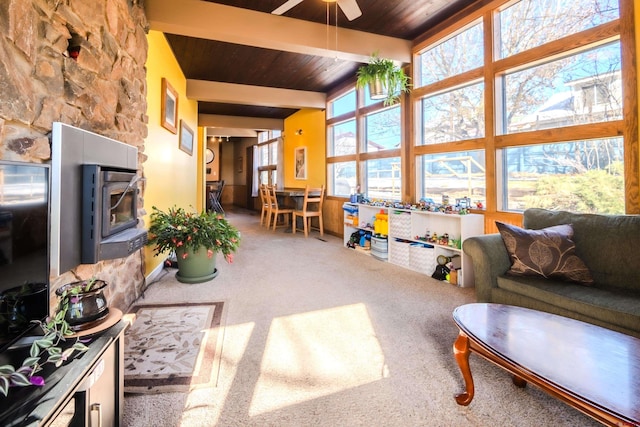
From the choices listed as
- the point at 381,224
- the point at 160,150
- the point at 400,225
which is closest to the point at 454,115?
the point at 400,225

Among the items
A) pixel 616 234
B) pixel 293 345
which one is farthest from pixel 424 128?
pixel 293 345

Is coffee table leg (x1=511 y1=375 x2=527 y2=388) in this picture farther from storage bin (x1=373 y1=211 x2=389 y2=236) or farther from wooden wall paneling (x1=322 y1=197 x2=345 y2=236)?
wooden wall paneling (x1=322 y1=197 x2=345 y2=236)

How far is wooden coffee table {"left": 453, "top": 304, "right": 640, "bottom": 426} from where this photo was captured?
0.95 metres

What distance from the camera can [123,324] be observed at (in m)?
1.31

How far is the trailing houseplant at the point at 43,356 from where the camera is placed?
82 centimetres

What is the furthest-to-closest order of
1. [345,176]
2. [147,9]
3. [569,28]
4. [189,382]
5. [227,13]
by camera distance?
[345,176] → [227,13] → [147,9] → [569,28] → [189,382]

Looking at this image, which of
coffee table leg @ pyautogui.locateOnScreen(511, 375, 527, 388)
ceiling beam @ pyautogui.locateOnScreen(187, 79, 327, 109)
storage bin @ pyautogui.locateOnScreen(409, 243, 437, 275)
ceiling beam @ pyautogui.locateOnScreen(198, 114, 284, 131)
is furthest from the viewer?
ceiling beam @ pyautogui.locateOnScreen(198, 114, 284, 131)

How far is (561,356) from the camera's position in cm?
117

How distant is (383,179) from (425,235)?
4.72 ft

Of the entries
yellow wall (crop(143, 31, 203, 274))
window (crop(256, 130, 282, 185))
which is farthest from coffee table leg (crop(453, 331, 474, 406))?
window (crop(256, 130, 282, 185))

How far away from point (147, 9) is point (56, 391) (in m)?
3.38

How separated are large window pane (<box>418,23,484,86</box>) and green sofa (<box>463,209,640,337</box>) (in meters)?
1.97

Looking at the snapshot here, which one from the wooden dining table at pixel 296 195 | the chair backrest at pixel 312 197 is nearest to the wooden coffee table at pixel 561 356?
the chair backrest at pixel 312 197

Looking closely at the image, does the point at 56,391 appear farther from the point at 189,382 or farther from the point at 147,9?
the point at 147,9
